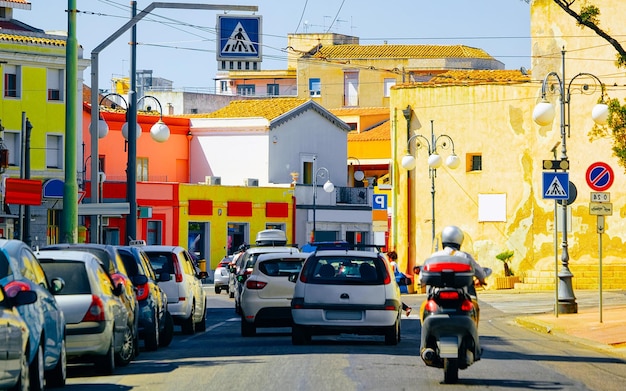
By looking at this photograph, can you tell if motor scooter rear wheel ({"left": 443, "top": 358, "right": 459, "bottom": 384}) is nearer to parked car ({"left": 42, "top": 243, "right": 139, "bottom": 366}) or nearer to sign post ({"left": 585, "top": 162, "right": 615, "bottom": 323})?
parked car ({"left": 42, "top": 243, "right": 139, "bottom": 366})

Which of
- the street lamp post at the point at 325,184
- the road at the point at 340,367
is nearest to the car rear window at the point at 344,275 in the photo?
the road at the point at 340,367

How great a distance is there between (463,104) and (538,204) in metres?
5.63

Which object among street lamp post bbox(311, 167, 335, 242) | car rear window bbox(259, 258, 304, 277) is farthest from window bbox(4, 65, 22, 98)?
car rear window bbox(259, 258, 304, 277)

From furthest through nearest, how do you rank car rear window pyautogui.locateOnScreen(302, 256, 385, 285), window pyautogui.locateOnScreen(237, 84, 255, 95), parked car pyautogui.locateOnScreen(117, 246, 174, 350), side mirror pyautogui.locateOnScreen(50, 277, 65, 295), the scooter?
window pyautogui.locateOnScreen(237, 84, 255, 95), car rear window pyautogui.locateOnScreen(302, 256, 385, 285), parked car pyautogui.locateOnScreen(117, 246, 174, 350), the scooter, side mirror pyautogui.locateOnScreen(50, 277, 65, 295)

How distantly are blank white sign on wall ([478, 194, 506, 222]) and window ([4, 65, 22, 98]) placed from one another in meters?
21.1

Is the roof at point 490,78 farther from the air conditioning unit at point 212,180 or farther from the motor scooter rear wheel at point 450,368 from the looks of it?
the motor scooter rear wheel at point 450,368

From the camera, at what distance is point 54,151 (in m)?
65.1

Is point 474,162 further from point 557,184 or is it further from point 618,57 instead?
point 618,57

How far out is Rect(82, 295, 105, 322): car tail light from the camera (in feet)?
55.1

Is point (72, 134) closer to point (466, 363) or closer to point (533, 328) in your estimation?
point (533, 328)

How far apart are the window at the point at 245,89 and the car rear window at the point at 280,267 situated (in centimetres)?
9516

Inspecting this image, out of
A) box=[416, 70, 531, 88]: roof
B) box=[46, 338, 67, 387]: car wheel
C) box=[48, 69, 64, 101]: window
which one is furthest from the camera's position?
box=[48, 69, 64, 101]: window

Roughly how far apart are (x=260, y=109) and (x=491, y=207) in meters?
29.5

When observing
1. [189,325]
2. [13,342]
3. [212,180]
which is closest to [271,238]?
[212,180]
